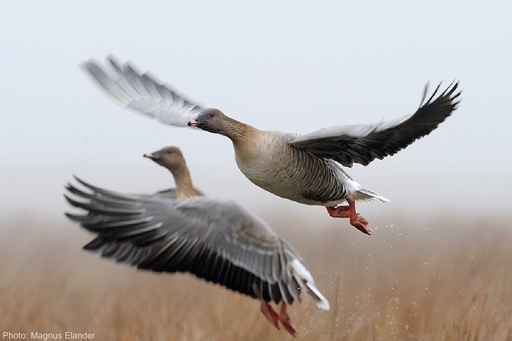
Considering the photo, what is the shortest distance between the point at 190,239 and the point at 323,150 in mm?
1562

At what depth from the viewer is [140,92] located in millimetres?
10008


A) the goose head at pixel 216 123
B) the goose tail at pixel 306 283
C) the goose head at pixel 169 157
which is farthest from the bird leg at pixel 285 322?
the goose head at pixel 169 157

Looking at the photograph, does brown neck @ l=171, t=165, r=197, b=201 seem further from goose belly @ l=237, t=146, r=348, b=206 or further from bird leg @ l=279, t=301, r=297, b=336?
bird leg @ l=279, t=301, r=297, b=336

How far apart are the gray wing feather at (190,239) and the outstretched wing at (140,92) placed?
244 cm

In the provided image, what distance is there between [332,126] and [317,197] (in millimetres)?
979

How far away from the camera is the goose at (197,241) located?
22.8 feet

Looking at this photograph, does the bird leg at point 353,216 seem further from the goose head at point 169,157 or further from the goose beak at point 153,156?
the goose beak at point 153,156

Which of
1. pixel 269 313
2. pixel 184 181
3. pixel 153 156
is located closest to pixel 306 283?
pixel 269 313

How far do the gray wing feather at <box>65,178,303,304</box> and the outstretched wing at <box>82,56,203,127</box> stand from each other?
8.00 feet

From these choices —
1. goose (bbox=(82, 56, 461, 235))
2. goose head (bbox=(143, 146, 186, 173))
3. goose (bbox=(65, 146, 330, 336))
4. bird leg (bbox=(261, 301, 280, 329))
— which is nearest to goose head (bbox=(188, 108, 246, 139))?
goose (bbox=(82, 56, 461, 235))

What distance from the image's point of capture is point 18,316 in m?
9.79

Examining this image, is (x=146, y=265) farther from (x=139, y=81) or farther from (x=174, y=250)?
(x=139, y=81)

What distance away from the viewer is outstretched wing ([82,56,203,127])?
9758 mm

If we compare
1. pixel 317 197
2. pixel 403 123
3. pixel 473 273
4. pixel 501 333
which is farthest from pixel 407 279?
pixel 403 123
